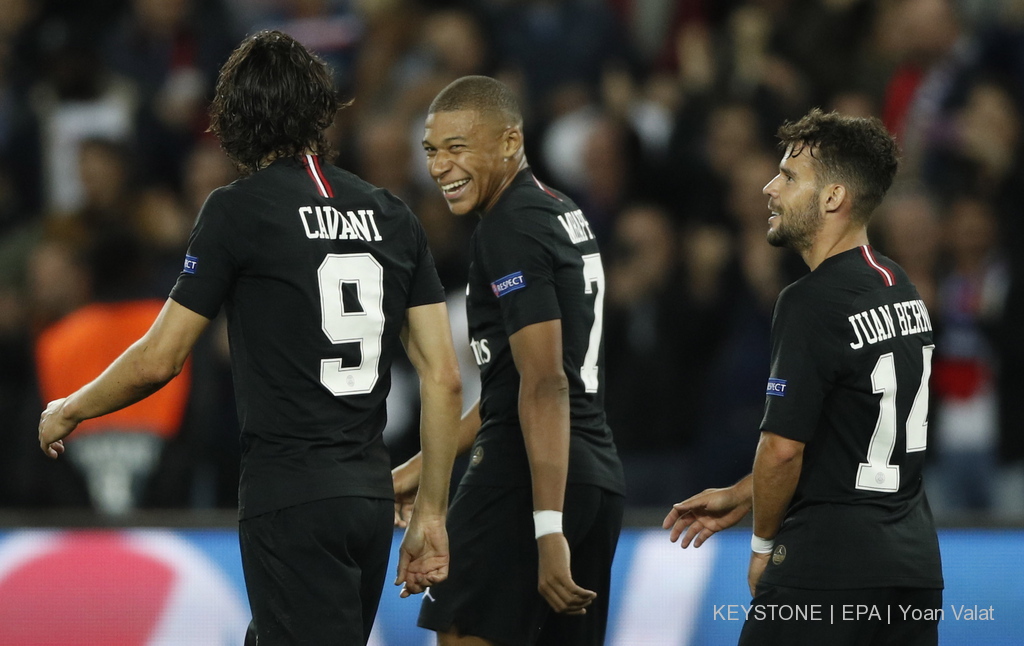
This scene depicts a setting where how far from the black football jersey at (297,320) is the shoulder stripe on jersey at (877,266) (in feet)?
4.46

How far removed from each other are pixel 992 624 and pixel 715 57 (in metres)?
4.68

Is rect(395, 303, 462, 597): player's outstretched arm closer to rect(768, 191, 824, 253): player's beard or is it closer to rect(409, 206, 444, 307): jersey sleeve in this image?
rect(409, 206, 444, 307): jersey sleeve

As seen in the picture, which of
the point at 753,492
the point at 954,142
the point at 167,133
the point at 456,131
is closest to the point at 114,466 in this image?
the point at 167,133

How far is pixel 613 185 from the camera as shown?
8133 millimetres

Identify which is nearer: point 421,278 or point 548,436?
point 421,278

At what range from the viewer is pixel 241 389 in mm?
3646

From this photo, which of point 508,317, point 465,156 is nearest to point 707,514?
point 508,317

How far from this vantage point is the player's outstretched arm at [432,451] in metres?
3.83

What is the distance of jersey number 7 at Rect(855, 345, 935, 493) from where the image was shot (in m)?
3.65

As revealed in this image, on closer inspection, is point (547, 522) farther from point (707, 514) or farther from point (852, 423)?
point (852, 423)

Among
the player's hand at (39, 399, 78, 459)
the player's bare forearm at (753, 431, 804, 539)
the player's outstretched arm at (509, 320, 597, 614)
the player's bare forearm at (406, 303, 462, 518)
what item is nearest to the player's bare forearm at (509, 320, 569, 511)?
the player's outstretched arm at (509, 320, 597, 614)

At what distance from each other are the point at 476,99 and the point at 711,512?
5.08ft

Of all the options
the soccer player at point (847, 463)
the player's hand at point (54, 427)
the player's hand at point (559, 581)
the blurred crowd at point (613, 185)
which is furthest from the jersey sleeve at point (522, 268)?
the blurred crowd at point (613, 185)

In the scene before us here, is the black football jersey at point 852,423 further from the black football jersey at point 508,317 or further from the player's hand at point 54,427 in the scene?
the player's hand at point 54,427
